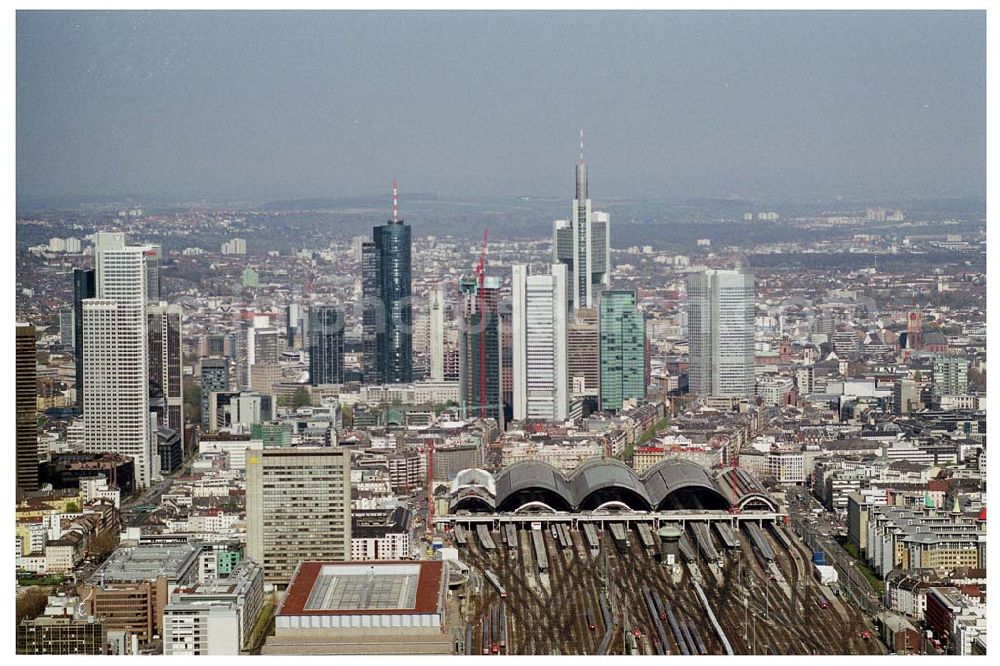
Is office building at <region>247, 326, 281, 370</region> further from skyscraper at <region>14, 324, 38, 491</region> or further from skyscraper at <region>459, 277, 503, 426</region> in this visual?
skyscraper at <region>14, 324, 38, 491</region>

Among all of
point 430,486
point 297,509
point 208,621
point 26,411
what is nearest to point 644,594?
point 297,509

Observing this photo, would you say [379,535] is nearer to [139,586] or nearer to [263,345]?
[139,586]

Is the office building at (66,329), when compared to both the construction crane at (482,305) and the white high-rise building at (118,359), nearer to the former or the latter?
the white high-rise building at (118,359)

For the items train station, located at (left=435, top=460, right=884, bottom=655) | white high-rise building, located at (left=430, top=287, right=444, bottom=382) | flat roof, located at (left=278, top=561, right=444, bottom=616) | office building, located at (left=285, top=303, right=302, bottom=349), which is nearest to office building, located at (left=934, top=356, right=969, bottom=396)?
train station, located at (left=435, top=460, right=884, bottom=655)

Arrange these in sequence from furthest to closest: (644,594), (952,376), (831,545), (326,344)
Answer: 1. (326,344)
2. (952,376)
3. (831,545)
4. (644,594)

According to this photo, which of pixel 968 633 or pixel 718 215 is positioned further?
pixel 718 215

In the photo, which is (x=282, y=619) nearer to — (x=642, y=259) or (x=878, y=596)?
(x=878, y=596)

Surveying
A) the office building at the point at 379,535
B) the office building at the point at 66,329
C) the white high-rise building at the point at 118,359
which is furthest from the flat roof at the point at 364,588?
the office building at the point at 66,329

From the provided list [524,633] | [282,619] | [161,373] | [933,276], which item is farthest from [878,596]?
[161,373]
